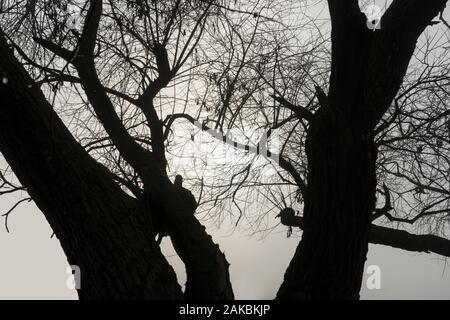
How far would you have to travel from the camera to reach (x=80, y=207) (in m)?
2.15

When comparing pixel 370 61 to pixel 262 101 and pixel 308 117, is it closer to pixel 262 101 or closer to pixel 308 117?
pixel 308 117

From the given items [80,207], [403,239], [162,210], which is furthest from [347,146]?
[403,239]

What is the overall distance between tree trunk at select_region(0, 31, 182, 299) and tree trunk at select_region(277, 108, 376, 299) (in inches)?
25.0

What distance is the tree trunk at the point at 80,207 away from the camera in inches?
82.3

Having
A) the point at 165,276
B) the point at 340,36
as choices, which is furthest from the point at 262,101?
→ the point at 165,276

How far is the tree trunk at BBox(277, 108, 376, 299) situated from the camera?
2.37 m

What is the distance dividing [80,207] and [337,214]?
114 cm

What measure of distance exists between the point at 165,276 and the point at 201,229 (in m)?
0.50

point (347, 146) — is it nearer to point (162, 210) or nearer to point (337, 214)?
point (337, 214)

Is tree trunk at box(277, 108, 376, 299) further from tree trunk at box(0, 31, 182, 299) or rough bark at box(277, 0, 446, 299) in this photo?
tree trunk at box(0, 31, 182, 299)

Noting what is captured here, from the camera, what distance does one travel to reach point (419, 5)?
8.15 feet

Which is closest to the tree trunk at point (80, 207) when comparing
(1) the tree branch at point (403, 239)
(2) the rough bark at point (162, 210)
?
(2) the rough bark at point (162, 210)

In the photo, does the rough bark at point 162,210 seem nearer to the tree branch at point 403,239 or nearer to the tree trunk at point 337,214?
the tree trunk at point 337,214

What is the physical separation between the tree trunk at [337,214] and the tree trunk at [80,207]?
0.64 m
